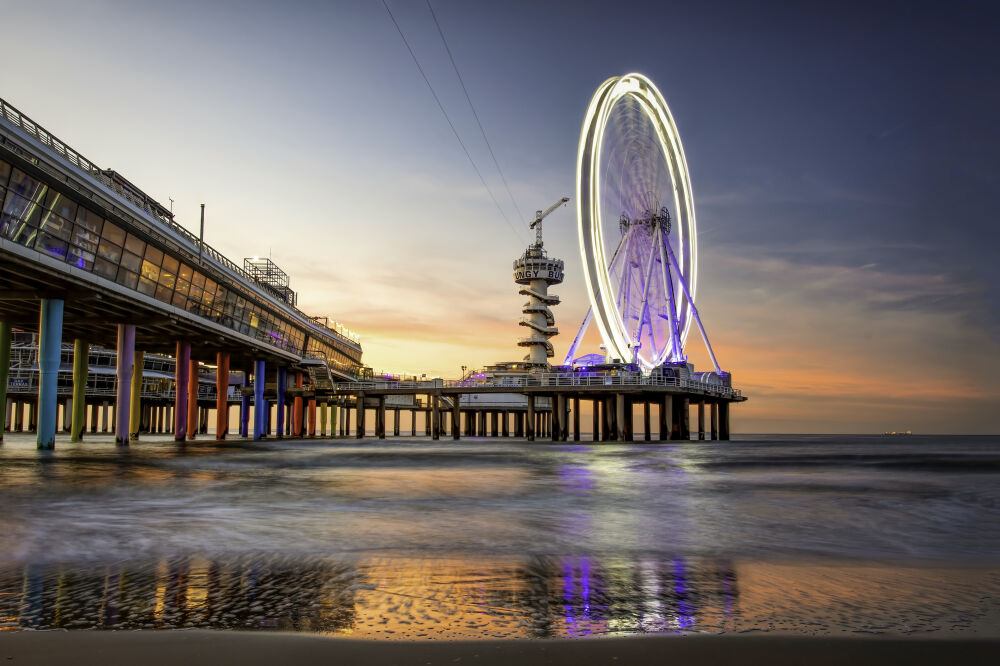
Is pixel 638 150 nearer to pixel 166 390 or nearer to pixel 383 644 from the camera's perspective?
pixel 383 644

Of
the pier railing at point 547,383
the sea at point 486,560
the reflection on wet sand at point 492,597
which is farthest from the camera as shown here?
the pier railing at point 547,383

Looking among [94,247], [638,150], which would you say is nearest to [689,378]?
[638,150]

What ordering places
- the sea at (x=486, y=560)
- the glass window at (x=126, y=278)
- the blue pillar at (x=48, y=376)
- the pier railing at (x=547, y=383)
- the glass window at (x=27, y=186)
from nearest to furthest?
the sea at (x=486, y=560), the glass window at (x=27, y=186), the blue pillar at (x=48, y=376), the glass window at (x=126, y=278), the pier railing at (x=547, y=383)

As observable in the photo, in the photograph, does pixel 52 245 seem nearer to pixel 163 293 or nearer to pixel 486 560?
pixel 163 293

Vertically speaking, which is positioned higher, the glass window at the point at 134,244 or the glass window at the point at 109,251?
the glass window at the point at 134,244

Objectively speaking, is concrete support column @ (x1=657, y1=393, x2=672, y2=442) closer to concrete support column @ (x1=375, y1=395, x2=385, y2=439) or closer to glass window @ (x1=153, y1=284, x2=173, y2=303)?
concrete support column @ (x1=375, y1=395, x2=385, y2=439)

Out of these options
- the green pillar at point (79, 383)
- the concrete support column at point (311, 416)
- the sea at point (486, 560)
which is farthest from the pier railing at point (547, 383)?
the sea at point (486, 560)

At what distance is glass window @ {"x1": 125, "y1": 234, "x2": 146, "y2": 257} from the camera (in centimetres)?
3688

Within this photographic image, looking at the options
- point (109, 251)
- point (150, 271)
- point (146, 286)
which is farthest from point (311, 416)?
point (109, 251)

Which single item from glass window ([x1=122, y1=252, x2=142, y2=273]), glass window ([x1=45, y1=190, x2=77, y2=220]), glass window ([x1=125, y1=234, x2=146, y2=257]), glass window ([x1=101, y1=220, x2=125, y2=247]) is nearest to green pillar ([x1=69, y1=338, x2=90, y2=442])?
glass window ([x1=122, y1=252, x2=142, y2=273])

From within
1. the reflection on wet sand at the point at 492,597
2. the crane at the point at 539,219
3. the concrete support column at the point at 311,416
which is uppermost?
the crane at the point at 539,219

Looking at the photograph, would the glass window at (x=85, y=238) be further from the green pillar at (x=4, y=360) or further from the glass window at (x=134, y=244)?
the green pillar at (x=4, y=360)

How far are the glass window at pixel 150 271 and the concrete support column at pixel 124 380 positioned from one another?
5.45 m

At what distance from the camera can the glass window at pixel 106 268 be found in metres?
34.6
